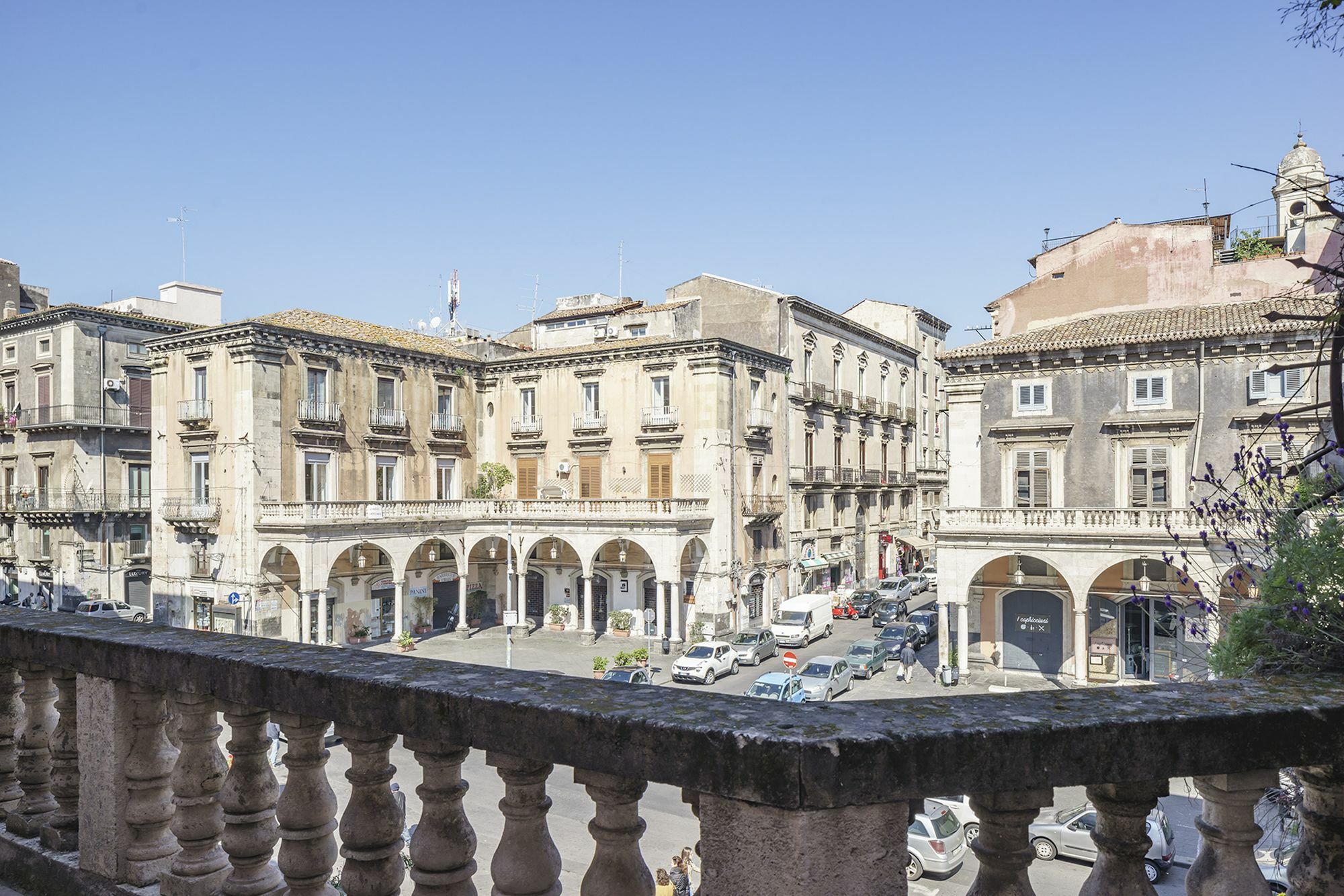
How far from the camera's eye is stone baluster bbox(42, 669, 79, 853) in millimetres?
4109

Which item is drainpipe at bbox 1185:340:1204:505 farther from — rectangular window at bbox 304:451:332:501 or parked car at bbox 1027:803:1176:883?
rectangular window at bbox 304:451:332:501

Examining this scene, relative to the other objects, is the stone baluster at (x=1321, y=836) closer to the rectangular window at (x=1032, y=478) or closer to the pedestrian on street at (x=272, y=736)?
the pedestrian on street at (x=272, y=736)

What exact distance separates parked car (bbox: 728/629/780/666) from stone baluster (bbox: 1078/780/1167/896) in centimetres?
2966

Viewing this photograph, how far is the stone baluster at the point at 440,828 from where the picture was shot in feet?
9.30

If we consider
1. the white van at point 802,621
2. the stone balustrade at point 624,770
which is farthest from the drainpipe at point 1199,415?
the stone balustrade at point 624,770

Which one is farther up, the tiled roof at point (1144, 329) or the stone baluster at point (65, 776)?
the tiled roof at point (1144, 329)

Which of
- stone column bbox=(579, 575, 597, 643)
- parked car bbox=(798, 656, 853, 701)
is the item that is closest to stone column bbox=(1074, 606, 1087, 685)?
parked car bbox=(798, 656, 853, 701)

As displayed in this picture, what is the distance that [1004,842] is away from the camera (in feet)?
7.89

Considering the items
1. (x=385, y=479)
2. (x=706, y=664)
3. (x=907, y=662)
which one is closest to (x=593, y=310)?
(x=385, y=479)

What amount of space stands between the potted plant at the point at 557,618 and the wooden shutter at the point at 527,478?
17.1 ft

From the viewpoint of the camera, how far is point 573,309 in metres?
46.8

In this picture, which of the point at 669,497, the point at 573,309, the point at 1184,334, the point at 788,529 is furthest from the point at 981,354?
the point at 573,309

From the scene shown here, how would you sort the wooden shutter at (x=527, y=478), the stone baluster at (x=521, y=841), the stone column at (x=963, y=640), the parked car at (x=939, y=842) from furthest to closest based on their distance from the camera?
the wooden shutter at (x=527, y=478) < the stone column at (x=963, y=640) < the parked car at (x=939, y=842) < the stone baluster at (x=521, y=841)

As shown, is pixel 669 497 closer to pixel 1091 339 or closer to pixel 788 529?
pixel 788 529
